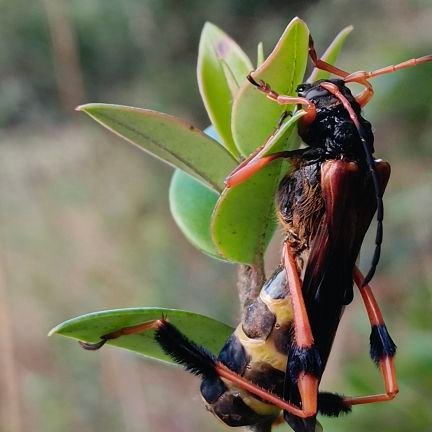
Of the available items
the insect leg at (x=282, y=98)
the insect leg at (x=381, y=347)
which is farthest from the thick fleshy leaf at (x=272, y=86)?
the insect leg at (x=381, y=347)

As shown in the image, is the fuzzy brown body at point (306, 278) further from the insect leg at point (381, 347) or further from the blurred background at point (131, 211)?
the blurred background at point (131, 211)

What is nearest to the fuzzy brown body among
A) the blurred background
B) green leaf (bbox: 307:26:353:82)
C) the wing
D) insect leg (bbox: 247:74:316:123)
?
the wing

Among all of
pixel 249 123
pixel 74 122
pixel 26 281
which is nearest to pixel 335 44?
pixel 249 123

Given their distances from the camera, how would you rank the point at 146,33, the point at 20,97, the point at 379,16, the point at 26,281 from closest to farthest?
the point at 26,281 → the point at 379,16 → the point at 20,97 → the point at 146,33

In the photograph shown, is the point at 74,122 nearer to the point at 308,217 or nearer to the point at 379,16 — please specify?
the point at 379,16

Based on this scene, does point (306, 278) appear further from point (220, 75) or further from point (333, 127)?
point (220, 75)
